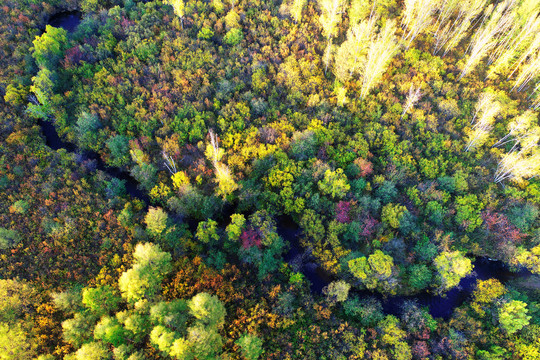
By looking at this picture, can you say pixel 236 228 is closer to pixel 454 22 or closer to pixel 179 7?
pixel 179 7

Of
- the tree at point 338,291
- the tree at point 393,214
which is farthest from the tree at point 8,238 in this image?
the tree at point 393,214

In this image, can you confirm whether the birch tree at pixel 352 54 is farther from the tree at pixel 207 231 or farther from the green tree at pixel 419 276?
the tree at pixel 207 231

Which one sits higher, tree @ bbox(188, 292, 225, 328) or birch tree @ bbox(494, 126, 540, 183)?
birch tree @ bbox(494, 126, 540, 183)

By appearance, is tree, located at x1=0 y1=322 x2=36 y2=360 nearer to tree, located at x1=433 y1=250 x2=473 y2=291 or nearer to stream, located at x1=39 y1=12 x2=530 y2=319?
stream, located at x1=39 y1=12 x2=530 y2=319

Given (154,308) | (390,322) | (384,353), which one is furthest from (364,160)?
(154,308)

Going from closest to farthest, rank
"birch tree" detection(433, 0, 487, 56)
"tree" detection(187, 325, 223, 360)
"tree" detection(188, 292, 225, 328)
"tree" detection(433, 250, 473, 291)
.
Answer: "tree" detection(187, 325, 223, 360) → "tree" detection(188, 292, 225, 328) → "tree" detection(433, 250, 473, 291) → "birch tree" detection(433, 0, 487, 56)

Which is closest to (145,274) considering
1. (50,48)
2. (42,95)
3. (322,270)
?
(322,270)

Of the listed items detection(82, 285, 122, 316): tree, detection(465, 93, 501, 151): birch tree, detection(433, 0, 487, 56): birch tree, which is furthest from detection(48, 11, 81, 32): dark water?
detection(465, 93, 501, 151): birch tree
